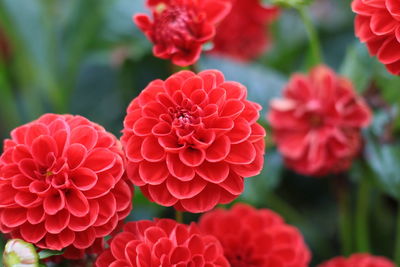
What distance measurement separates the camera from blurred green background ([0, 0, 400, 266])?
1.90ft

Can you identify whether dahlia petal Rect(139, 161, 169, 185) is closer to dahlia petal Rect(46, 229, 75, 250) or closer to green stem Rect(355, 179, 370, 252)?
dahlia petal Rect(46, 229, 75, 250)

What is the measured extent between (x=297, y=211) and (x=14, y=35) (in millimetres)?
434

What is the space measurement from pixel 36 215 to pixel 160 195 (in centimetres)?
8

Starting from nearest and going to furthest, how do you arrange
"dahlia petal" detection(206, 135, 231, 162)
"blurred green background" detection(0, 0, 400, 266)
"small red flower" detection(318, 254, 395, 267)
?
"dahlia petal" detection(206, 135, 231, 162)
"small red flower" detection(318, 254, 395, 267)
"blurred green background" detection(0, 0, 400, 266)

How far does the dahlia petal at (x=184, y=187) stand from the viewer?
0.35 m

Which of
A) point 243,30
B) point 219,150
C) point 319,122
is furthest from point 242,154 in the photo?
point 243,30

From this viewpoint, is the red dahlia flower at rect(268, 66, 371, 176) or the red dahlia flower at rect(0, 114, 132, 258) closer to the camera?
the red dahlia flower at rect(0, 114, 132, 258)

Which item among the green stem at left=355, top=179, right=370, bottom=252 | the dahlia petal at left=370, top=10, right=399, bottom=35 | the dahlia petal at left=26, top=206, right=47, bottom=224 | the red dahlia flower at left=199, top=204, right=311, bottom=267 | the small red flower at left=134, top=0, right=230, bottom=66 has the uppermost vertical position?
the dahlia petal at left=370, top=10, right=399, bottom=35

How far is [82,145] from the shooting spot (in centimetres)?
36

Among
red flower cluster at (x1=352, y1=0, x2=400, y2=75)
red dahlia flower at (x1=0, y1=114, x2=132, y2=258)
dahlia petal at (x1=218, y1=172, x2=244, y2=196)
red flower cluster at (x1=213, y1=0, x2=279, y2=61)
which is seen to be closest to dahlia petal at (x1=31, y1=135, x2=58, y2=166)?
red dahlia flower at (x1=0, y1=114, x2=132, y2=258)

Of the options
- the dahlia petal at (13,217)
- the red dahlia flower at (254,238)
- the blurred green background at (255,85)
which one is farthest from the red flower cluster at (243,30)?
the dahlia petal at (13,217)

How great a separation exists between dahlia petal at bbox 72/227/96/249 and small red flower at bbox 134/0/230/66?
5.5 inches

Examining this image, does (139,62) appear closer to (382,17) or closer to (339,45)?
(339,45)

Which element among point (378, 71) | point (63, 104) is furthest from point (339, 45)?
point (63, 104)
